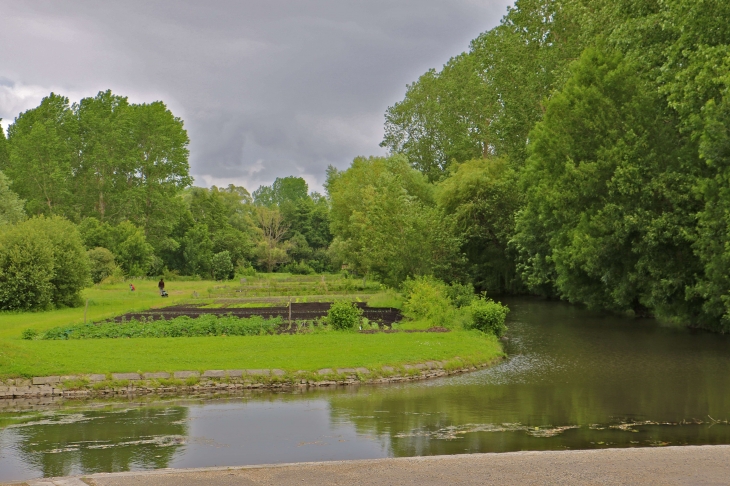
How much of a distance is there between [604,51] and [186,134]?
2591 inches

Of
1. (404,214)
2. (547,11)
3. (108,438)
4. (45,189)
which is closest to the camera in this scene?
(108,438)

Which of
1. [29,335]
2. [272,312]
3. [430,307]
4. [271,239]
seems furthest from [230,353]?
[271,239]

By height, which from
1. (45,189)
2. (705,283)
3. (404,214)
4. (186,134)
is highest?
(186,134)

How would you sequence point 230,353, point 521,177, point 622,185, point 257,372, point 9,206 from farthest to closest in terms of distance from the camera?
1. point 9,206
2. point 521,177
3. point 622,185
4. point 230,353
5. point 257,372

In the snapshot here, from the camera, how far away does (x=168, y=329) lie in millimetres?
25609

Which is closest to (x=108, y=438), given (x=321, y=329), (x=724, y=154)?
(x=321, y=329)

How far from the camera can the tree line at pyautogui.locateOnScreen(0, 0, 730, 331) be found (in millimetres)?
31422

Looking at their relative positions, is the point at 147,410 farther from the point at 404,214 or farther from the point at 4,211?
the point at 4,211

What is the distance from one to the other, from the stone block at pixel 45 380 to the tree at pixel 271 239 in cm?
7573

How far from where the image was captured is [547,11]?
5328 cm

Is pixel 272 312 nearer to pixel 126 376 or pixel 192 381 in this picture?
pixel 192 381

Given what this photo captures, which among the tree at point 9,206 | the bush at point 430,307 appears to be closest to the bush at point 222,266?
the tree at point 9,206

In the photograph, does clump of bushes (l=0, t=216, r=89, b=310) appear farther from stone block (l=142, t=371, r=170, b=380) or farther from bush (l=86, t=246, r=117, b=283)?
stone block (l=142, t=371, r=170, b=380)

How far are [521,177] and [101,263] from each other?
118 feet
